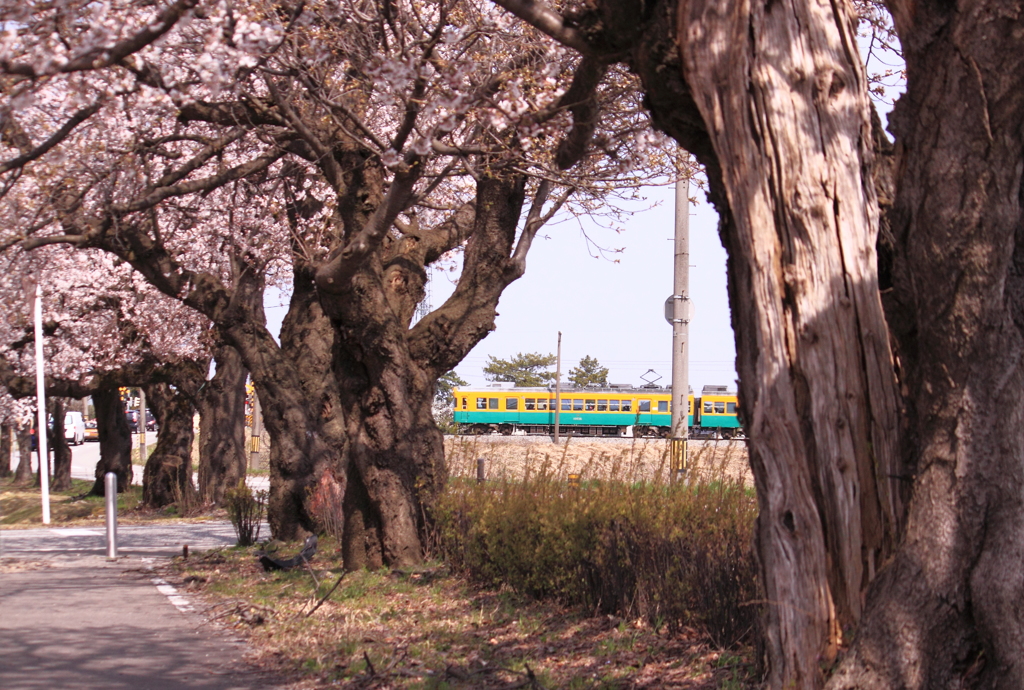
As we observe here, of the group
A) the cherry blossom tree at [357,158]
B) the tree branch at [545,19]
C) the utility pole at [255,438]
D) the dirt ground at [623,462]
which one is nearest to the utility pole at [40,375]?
the cherry blossom tree at [357,158]

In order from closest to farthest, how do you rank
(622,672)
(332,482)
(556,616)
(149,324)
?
(622,672) → (556,616) → (332,482) → (149,324)

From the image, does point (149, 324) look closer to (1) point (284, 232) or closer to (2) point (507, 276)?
(1) point (284, 232)

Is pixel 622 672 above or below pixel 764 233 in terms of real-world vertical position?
below

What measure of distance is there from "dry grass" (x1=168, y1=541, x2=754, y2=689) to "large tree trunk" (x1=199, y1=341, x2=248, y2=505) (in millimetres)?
11536

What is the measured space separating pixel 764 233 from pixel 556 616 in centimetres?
452

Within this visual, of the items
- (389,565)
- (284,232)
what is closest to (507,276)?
(389,565)

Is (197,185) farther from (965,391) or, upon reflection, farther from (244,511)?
(965,391)

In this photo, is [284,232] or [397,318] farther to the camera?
[284,232]

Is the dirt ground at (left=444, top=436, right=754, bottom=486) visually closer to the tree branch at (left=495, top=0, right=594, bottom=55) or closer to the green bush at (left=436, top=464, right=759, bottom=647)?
the green bush at (left=436, top=464, right=759, bottom=647)

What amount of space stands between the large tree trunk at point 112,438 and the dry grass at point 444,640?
1777cm

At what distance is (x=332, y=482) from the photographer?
13.3m

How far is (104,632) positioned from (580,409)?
48.0 meters

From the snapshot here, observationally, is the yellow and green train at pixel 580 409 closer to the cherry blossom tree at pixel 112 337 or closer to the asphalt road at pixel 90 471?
the asphalt road at pixel 90 471

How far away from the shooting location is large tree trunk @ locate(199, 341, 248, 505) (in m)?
20.8
